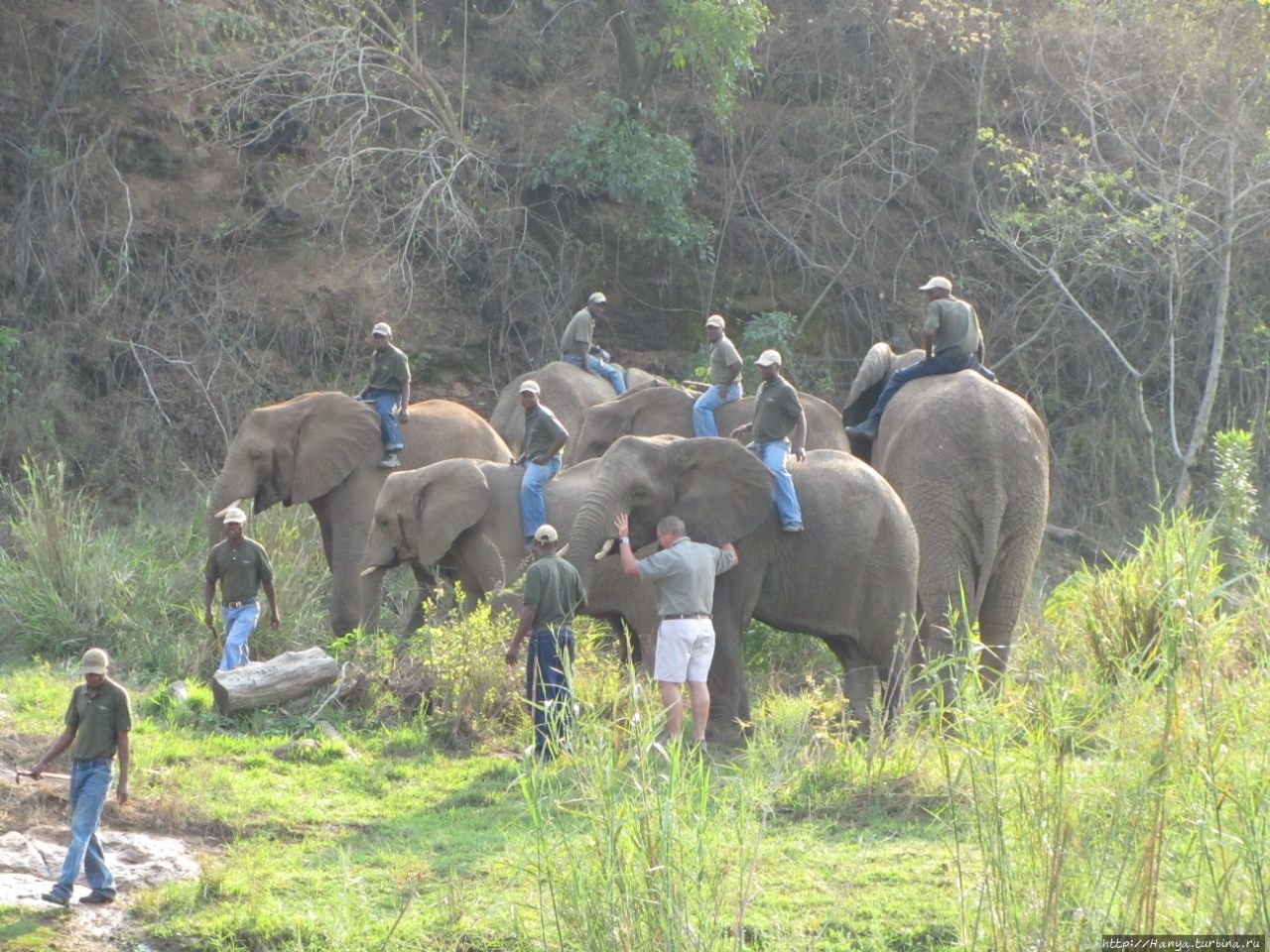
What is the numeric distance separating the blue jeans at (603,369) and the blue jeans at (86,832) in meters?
10.9

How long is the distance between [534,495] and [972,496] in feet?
10.2

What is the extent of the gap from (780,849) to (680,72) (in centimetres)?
1689

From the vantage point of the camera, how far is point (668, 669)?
10.8m

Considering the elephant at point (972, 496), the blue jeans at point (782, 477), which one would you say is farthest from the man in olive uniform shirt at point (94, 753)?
the elephant at point (972, 496)

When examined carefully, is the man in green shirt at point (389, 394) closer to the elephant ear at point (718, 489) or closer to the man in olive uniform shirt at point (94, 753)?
the elephant ear at point (718, 489)

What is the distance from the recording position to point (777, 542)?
12266 millimetres

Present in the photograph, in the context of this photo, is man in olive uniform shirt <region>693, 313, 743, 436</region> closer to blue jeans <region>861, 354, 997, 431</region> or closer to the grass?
blue jeans <region>861, 354, 997, 431</region>

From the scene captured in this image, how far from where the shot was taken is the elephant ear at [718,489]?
11.9m

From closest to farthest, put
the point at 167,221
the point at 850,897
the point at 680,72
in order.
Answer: the point at 850,897 → the point at 167,221 → the point at 680,72

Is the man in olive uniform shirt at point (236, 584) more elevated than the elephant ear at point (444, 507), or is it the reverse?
the elephant ear at point (444, 507)

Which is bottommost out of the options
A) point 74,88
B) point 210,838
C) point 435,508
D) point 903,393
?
point 210,838

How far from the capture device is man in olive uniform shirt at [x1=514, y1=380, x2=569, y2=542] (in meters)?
13.3

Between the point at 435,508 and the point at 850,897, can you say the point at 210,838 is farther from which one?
the point at 435,508

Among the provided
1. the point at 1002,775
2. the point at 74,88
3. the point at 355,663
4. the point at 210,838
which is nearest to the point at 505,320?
the point at 74,88
